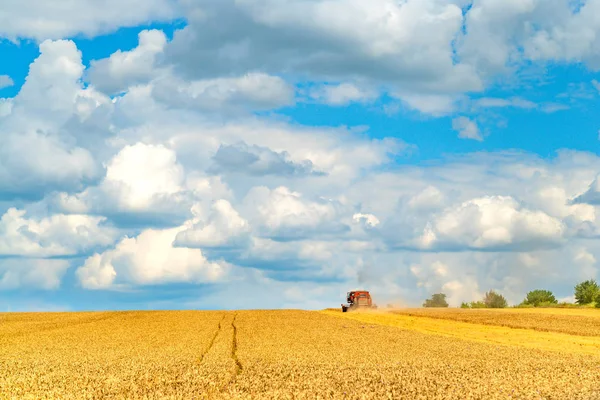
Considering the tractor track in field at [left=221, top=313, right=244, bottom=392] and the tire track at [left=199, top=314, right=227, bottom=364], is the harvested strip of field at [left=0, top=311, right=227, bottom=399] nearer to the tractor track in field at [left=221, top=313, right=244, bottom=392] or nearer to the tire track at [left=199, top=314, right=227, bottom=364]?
the tire track at [left=199, top=314, right=227, bottom=364]

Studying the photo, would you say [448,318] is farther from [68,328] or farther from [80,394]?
[80,394]

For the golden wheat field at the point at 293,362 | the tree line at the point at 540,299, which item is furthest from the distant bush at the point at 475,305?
the golden wheat field at the point at 293,362

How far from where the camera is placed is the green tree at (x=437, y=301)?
114250 millimetres

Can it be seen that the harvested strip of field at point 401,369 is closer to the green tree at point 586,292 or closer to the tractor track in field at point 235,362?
the tractor track in field at point 235,362

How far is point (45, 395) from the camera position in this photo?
73.7 ft

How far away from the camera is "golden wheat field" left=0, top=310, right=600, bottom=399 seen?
22.9m

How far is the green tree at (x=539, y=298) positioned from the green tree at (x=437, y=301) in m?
13.1

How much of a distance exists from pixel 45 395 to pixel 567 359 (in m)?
23.7

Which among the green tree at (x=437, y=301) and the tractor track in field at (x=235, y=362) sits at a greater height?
the green tree at (x=437, y=301)

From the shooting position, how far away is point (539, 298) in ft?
357

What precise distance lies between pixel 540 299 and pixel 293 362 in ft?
288

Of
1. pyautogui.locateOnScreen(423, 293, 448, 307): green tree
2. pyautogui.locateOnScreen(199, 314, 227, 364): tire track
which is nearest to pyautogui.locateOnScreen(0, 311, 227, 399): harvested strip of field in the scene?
pyautogui.locateOnScreen(199, 314, 227, 364): tire track

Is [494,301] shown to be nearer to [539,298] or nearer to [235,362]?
[539,298]

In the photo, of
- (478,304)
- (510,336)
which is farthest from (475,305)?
(510,336)
